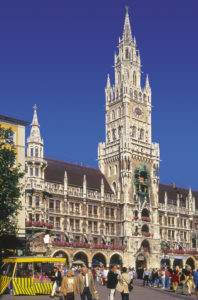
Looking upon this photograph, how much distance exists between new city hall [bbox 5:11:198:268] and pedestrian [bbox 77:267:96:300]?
140 ft

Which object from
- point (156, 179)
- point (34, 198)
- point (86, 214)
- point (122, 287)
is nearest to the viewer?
point (122, 287)

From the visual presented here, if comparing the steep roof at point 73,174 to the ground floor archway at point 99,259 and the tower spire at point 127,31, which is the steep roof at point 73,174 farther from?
the tower spire at point 127,31

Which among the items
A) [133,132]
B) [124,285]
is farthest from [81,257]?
[124,285]

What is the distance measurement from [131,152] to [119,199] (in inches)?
310

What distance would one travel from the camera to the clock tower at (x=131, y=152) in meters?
76.9

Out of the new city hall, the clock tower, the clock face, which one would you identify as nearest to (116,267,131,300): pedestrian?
the new city hall

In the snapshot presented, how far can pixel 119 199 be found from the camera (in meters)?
77.3

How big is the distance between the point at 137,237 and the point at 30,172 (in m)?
20.7

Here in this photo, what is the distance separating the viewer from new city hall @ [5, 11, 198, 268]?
221 ft

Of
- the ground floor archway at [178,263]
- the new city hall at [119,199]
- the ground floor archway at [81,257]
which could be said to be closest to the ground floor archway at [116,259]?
the new city hall at [119,199]

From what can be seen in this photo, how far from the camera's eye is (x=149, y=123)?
85750 mm

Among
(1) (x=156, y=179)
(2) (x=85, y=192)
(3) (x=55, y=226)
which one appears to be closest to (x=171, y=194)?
(1) (x=156, y=179)

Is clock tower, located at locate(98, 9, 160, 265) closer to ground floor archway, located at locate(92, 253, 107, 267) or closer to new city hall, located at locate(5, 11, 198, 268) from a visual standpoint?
new city hall, located at locate(5, 11, 198, 268)

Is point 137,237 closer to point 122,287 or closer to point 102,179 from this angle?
point 102,179
